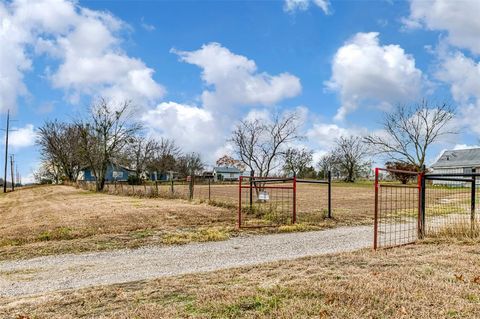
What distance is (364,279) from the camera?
4680mm

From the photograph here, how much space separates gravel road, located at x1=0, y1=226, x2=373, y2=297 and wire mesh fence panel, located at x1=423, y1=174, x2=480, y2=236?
4.88 ft

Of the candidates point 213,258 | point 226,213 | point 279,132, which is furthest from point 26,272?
point 279,132

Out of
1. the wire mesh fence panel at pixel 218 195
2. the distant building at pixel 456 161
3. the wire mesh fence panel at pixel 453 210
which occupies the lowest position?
the wire mesh fence panel at pixel 218 195

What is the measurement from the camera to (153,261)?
276 inches

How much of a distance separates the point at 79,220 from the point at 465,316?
1137 centimetres

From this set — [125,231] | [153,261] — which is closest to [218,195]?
[125,231]

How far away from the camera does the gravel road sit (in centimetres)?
575

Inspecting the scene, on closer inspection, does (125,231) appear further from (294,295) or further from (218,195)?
(218,195)

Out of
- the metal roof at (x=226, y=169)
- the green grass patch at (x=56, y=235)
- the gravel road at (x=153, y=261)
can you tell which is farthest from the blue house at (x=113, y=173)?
the metal roof at (x=226, y=169)

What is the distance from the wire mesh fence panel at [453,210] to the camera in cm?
794

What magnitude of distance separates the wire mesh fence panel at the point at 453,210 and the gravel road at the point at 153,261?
149cm

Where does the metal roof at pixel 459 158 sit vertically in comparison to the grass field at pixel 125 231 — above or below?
above

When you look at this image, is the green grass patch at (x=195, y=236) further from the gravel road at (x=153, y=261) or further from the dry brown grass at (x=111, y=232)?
the gravel road at (x=153, y=261)

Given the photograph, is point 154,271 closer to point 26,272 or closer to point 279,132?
point 26,272
